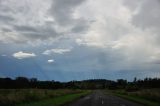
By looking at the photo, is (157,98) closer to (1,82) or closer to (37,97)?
(37,97)

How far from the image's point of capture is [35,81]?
138 metres

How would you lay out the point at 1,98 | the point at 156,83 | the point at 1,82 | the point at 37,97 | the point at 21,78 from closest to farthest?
the point at 1,98, the point at 37,97, the point at 1,82, the point at 21,78, the point at 156,83

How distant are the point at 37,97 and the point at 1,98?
33.5 ft

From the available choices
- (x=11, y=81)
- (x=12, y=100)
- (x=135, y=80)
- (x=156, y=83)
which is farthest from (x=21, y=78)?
(x=12, y=100)

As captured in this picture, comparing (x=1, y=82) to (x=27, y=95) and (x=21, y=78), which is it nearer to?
(x=21, y=78)

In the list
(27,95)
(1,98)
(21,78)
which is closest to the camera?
(1,98)

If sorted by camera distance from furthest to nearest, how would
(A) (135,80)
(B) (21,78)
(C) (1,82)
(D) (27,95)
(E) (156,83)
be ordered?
(A) (135,80), (E) (156,83), (B) (21,78), (C) (1,82), (D) (27,95)

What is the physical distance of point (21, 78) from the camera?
115438 mm

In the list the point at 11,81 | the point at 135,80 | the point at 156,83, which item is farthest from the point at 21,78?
the point at 135,80

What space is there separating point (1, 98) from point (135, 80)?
15327cm

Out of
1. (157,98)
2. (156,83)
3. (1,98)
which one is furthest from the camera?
(156,83)

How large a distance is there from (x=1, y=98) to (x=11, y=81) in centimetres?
7585

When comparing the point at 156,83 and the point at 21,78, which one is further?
the point at 156,83

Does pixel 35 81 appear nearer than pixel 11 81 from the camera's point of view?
No
